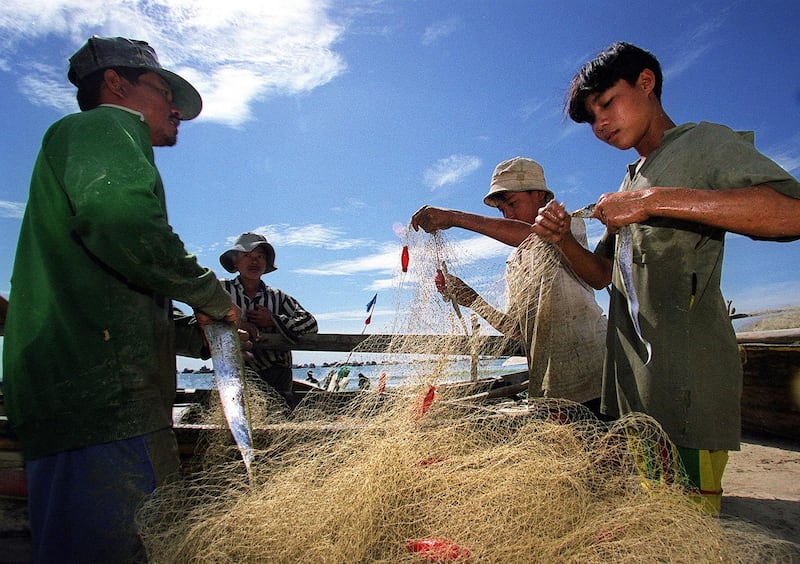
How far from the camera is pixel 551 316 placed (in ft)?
11.3

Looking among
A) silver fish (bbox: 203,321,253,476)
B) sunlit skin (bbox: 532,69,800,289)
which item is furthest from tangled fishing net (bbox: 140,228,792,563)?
sunlit skin (bbox: 532,69,800,289)

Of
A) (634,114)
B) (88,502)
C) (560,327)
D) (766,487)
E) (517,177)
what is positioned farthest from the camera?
(766,487)

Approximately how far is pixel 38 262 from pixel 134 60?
1.21 meters

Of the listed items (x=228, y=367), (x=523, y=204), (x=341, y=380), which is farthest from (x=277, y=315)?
(x=228, y=367)

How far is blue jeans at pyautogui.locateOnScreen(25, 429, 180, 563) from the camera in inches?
71.1

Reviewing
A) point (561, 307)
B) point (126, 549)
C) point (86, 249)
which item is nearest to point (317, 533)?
point (126, 549)

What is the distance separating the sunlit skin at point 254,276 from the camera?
6117 mm

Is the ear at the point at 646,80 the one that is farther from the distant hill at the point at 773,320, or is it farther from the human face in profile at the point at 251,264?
the distant hill at the point at 773,320

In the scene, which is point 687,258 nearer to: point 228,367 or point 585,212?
point 585,212

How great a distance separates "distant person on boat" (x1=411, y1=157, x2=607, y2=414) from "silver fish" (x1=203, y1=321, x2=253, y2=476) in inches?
67.1

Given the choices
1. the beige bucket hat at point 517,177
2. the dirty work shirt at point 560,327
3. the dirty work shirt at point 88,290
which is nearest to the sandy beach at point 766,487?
the dirty work shirt at point 560,327

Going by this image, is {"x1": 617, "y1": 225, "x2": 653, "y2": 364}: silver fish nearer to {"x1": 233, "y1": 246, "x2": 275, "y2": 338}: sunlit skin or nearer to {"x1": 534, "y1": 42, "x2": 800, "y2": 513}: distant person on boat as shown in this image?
{"x1": 534, "y1": 42, "x2": 800, "y2": 513}: distant person on boat

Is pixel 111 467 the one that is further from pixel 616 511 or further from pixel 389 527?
pixel 616 511

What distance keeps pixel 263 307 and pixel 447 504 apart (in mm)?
5106
